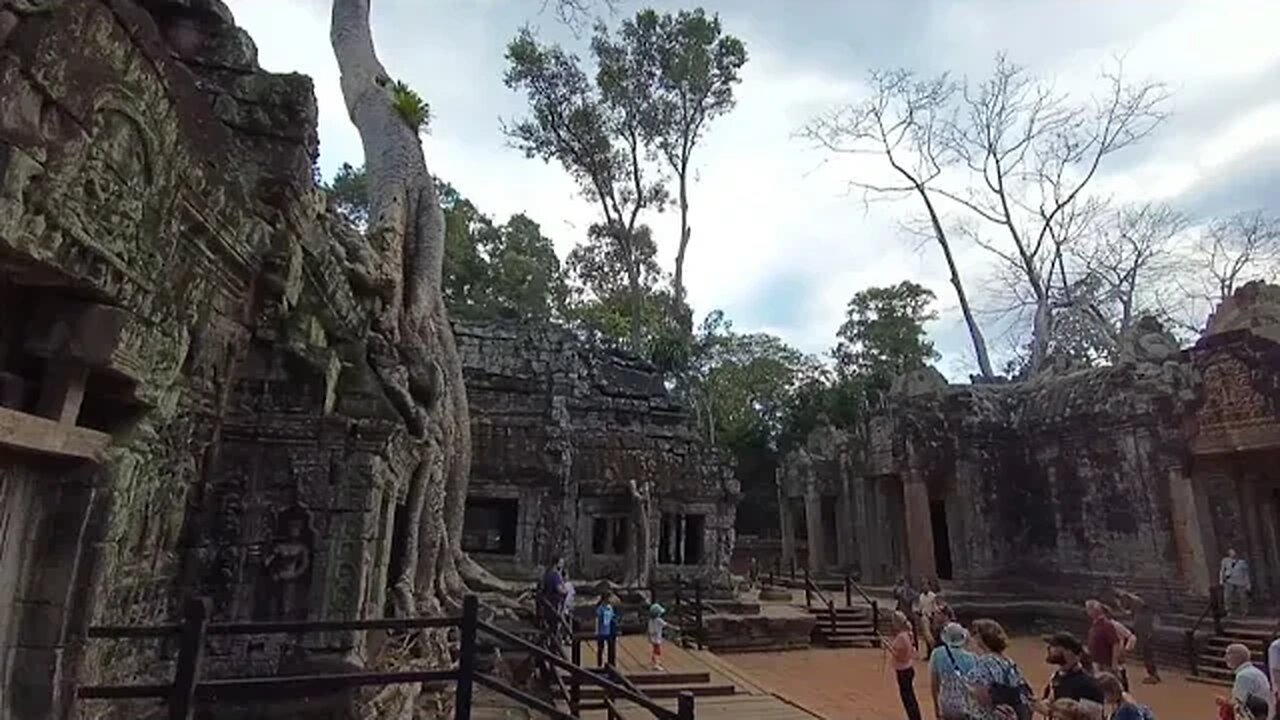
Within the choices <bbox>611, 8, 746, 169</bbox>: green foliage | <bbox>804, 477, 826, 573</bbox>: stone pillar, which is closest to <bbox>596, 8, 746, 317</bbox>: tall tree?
<bbox>611, 8, 746, 169</bbox>: green foliage

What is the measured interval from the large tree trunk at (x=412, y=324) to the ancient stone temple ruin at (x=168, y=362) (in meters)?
0.35

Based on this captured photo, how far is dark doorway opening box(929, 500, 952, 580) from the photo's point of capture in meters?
20.0

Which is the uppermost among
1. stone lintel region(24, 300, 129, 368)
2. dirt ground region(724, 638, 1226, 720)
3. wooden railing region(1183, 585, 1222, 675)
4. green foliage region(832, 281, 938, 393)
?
green foliage region(832, 281, 938, 393)

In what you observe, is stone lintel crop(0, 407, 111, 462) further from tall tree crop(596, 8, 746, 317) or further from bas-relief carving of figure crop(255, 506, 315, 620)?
tall tree crop(596, 8, 746, 317)

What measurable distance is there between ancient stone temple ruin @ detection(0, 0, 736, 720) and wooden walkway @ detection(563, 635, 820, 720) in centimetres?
369

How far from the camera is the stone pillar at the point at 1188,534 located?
516 inches

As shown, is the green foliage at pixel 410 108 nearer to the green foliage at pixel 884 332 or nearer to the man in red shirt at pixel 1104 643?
the man in red shirt at pixel 1104 643

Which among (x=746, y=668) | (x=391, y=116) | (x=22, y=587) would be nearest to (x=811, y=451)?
(x=746, y=668)

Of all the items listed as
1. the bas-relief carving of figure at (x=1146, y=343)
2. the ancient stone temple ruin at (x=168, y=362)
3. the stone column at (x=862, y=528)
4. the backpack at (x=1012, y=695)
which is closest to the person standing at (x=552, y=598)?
the ancient stone temple ruin at (x=168, y=362)

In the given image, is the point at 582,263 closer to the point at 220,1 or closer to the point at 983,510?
the point at 983,510

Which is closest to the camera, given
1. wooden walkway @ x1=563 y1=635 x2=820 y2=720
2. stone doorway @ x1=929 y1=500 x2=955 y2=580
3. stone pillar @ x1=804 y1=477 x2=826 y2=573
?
wooden walkway @ x1=563 y1=635 x2=820 y2=720

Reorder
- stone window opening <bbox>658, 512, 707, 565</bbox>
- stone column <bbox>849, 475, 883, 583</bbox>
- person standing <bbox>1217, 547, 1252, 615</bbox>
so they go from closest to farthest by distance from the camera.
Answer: person standing <bbox>1217, 547, 1252, 615</bbox>
stone window opening <bbox>658, 512, 707, 565</bbox>
stone column <bbox>849, 475, 883, 583</bbox>

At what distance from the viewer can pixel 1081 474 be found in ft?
54.5

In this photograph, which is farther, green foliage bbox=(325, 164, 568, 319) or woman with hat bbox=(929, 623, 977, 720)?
green foliage bbox=(325, 164, 568, 319)
